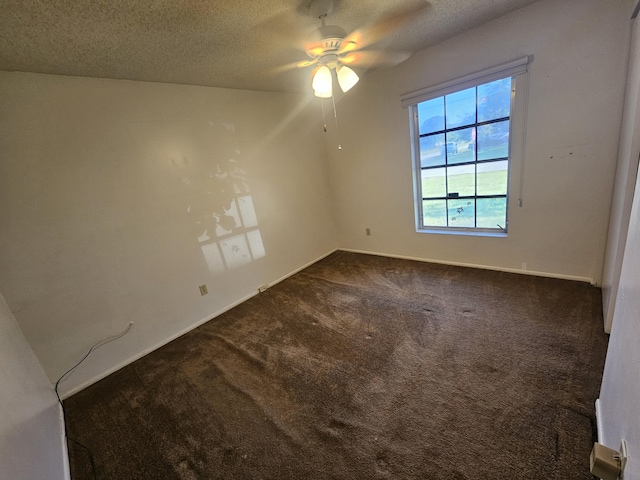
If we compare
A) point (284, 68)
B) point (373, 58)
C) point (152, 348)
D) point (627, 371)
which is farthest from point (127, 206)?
point (627, 371)

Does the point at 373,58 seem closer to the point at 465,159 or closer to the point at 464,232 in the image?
the point at 465,159

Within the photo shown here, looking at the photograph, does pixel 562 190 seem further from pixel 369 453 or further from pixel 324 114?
pixel 324 114

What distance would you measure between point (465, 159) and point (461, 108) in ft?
1.74

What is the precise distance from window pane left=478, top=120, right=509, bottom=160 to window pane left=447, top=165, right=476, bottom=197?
178 millimetres

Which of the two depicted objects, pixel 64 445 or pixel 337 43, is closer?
pixel 64 445

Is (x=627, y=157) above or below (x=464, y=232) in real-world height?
above

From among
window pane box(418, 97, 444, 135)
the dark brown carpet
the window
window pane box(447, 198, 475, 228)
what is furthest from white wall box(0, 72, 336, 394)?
window pane box(447, 198, 475, 228)

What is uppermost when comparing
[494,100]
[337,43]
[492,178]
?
[337,43]

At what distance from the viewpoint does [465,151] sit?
2795mm

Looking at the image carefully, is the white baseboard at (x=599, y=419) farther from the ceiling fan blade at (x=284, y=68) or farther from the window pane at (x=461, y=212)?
the ceiling fan blade at (x=284, y=68)

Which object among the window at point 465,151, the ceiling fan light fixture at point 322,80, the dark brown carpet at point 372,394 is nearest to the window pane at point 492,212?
the window at point 465,151

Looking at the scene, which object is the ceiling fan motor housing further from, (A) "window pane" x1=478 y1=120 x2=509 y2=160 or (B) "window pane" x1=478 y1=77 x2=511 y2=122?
(A) "window pane" x1=478 y1=120 x2=509 y2=160

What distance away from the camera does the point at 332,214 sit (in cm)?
423

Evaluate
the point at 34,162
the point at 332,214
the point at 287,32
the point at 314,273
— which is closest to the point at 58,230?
the point at 34,162
